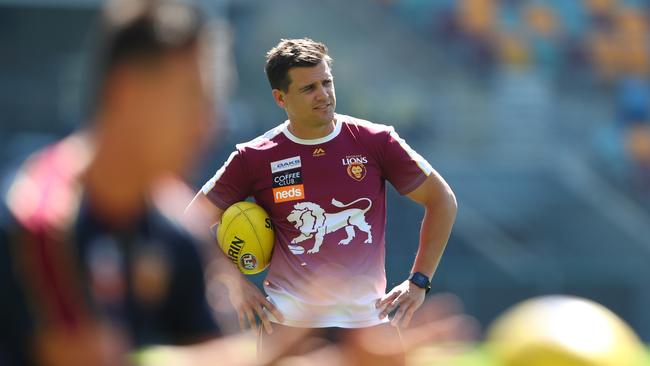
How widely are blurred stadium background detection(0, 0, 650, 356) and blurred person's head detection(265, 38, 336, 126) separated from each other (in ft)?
21.7

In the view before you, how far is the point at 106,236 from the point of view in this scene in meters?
2.04

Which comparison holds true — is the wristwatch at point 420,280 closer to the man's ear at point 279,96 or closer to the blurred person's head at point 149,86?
the man's ear at point 279,96

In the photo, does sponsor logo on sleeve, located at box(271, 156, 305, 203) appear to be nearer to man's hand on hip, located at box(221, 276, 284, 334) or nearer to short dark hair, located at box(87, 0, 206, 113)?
man's hand on hip, located at box(221, 276, 284, 334)

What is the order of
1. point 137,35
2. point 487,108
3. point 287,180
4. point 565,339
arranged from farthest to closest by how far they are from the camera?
point 487,108, point 565,339, point 287,180, point 137,35

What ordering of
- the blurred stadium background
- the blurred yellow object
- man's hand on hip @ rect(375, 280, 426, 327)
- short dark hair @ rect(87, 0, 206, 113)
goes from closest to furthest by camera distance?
short dark hair @ rect(87, 0, 206, 113)
man's hand on hip @ rect(375, 280, 426, 327)
the blurred yellow object
the blurred stadium background

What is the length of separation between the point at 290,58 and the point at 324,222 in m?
0.73

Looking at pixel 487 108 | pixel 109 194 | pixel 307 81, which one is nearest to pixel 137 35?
pixel 109 194

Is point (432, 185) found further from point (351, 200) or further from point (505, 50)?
point (505, 50)

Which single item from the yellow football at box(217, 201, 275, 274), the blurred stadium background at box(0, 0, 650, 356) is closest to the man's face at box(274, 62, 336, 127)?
the yellow football at box(217, 201, 275, 274)

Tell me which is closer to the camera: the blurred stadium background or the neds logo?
the neds logo

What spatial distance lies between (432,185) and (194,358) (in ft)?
8.69

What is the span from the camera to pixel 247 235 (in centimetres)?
456

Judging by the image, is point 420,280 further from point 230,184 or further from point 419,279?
point 230,184

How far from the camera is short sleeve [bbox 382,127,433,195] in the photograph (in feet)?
14.9
